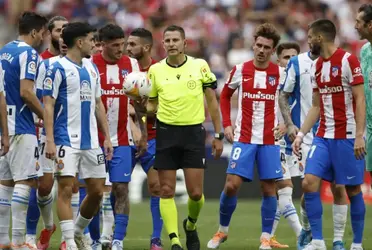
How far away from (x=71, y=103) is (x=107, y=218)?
2.08 meters

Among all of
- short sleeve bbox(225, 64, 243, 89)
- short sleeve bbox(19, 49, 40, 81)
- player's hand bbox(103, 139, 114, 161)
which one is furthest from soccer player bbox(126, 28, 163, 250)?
short sleeve bbox(19, 49, 40, 81)

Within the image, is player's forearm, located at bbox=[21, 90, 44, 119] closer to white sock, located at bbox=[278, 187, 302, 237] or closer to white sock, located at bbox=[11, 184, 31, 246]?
white sock, located at bbox=[11, 184, 31, 246]

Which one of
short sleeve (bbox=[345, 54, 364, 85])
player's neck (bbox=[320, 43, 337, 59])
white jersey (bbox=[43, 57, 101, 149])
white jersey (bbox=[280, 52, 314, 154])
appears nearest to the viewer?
white jersey (bbox=[43, 57, 101, 149])

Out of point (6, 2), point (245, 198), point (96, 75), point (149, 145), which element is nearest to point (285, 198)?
point (149, 145)

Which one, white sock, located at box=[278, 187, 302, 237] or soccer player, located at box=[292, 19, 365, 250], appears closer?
soccer player, located at box=[292, 19, 365, 250]

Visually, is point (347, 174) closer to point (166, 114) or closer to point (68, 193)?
point (166, 114)

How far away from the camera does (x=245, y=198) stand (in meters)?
21.3

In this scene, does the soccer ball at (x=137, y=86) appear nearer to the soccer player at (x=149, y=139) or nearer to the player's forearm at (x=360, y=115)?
the soccer player at (x=149, y=139)

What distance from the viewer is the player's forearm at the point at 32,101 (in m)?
11.2

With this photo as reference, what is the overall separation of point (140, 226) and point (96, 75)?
513 cm

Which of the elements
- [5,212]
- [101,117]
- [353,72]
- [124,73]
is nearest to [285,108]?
[353,72]

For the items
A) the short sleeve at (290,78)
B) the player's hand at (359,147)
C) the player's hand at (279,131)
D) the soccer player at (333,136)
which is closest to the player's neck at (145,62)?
the short sleeve at (290,78)

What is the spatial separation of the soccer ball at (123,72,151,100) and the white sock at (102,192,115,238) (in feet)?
5.11

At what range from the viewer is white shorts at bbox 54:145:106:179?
35.4 feet
